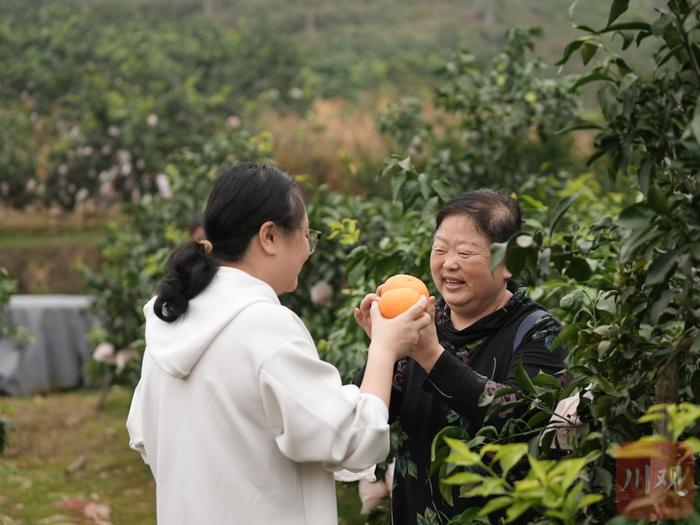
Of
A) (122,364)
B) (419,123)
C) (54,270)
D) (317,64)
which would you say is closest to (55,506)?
(122,364)

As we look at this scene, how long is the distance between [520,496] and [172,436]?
0.86 m

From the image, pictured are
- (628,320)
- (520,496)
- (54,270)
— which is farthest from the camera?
(54,270)

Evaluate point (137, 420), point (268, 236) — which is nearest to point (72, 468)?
point (137, 420)

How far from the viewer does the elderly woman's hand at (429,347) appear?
2400 mm

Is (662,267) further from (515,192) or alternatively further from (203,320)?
(515,192)

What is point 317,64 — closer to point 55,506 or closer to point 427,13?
point 427,13

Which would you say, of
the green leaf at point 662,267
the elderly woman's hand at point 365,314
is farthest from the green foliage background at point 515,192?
the elderly woman's hand at point 365,314

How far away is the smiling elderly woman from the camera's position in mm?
2621

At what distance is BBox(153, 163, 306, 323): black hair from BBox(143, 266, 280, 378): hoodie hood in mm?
23

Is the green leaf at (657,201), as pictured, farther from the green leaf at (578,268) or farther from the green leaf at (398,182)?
the green leaf at (398,182)

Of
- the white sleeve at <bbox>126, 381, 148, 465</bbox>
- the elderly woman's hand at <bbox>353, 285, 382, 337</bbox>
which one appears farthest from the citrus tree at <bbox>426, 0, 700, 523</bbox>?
the white sleeve at <bbox>126, 381, 148, 465</bbox>

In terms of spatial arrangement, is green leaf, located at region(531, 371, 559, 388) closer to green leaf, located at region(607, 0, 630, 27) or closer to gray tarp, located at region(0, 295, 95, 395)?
green leaf, located at region(607, 0, 630, 27)

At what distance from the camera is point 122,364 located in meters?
8.09

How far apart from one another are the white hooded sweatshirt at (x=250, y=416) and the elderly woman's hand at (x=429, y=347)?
279 mm
